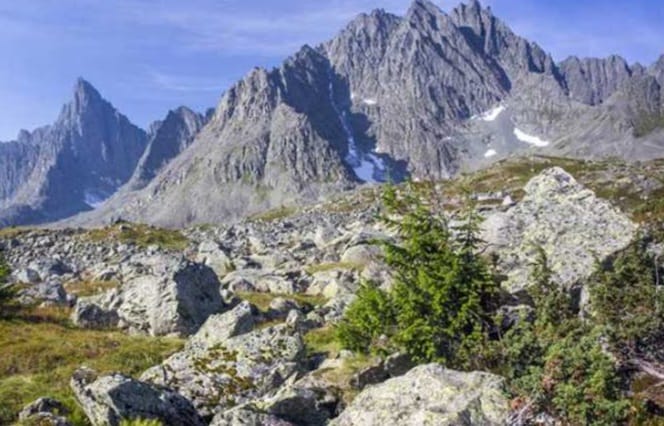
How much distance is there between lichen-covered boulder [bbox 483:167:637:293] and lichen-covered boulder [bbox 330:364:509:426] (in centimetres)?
579

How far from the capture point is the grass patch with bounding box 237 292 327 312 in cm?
3003

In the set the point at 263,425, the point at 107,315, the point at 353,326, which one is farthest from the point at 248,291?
the point at 263,425

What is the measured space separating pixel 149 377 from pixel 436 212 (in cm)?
842

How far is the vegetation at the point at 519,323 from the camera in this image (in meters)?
10.8

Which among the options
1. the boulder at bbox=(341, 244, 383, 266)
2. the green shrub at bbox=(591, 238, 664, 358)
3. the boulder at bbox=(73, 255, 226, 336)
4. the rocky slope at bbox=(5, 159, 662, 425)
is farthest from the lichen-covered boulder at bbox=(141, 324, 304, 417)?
the boulder at bbox=(341, 244, 383, 266)

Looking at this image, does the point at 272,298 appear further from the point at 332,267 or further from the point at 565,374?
the point at 565,374

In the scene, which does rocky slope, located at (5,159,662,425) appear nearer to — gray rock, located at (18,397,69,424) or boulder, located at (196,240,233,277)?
gray rock, located at (18,397,69,424)

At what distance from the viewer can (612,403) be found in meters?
10.1

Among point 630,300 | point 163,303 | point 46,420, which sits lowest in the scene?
point 46,420

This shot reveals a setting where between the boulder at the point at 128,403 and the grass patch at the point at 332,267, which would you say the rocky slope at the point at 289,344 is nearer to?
the boulder at the point at 128,403

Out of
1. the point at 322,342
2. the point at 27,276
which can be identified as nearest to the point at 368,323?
the point at 322,342

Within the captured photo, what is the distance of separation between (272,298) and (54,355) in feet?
42.1

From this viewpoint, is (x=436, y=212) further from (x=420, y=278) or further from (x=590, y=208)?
(x=590, y=208)

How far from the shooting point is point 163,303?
80.1ft
